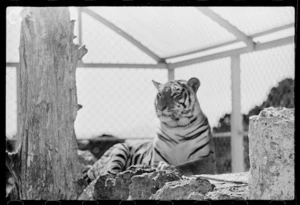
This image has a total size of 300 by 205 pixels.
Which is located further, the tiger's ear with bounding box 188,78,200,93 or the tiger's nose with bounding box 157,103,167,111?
the tiger's ear with bounding box 188,78,200,93

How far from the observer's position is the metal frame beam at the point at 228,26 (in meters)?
4.85

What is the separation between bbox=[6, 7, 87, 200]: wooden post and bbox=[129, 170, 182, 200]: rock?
36cm

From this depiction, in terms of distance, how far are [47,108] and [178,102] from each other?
2174 mm

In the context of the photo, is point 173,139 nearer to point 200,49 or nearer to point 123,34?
point 200,49

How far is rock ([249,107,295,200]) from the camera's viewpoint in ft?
9.00

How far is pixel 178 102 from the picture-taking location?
17.1 feet

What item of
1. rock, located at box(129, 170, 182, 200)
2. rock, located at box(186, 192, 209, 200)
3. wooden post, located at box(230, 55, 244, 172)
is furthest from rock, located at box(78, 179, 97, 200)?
wooden post, located at box(230, 55, 244, 172)

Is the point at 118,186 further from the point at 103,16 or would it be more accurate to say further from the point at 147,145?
the point at 103,16

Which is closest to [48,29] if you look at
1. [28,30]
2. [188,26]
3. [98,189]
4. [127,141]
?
[28,30]

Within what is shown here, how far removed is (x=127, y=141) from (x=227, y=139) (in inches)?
37.1

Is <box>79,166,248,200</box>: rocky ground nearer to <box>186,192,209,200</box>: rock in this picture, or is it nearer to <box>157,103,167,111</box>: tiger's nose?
<box>186,192,209,200</box>: rock

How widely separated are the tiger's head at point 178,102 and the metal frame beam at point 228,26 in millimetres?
538

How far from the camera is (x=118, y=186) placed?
3148 millimetres

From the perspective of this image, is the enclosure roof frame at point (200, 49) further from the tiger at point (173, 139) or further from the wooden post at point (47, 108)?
the wooden post at point (47, 108)
